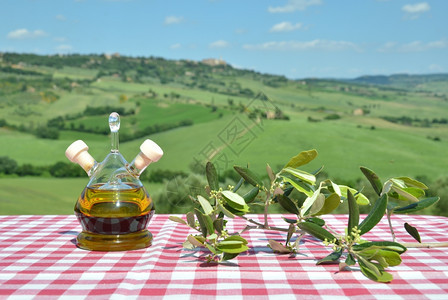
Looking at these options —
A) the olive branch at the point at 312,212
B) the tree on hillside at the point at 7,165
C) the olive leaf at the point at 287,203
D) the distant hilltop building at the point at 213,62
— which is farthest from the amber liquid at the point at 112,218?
the distant hilltop building at the point at 213,62

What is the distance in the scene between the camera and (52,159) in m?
3.97

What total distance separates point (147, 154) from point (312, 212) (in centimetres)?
40

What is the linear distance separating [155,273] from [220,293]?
0.16 metres

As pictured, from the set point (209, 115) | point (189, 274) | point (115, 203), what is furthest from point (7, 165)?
point (189, 274)

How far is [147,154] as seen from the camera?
113 centimetres

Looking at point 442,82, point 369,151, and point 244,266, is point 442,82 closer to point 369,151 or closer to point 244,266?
point 369,151

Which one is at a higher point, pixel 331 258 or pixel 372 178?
pixel 372 178

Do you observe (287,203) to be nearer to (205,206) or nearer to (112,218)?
(205,206)

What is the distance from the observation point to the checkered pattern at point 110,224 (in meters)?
1.10

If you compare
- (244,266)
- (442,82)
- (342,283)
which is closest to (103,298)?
(244,266)

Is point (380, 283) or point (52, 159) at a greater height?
A: point (380, 283)

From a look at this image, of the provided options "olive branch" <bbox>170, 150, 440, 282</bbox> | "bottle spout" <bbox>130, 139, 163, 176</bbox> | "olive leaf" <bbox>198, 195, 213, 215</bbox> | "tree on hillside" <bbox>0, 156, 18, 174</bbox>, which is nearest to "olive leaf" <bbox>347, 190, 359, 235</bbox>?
"olive branch" <bbox>170, 150, 440, 282</bbox>

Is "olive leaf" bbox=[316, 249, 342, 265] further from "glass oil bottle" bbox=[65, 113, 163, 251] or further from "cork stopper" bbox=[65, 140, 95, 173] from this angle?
"cork stopper" bbox=[65, 140, 95, 173]

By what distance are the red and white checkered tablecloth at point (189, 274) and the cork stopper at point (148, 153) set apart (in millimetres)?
200
